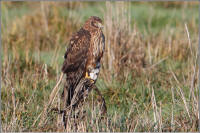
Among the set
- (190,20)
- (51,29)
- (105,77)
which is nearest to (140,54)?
(105,77)

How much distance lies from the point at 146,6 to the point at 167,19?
60.7 inches

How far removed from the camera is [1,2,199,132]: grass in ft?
12.1

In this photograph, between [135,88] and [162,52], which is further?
[162,52]

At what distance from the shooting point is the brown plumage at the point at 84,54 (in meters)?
3.56

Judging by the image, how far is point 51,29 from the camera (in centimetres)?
783

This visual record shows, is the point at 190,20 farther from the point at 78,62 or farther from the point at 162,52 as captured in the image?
the point at 78,62

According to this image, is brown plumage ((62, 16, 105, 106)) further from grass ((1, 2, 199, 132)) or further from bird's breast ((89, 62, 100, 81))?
grass ((1, 2, 199, 132))

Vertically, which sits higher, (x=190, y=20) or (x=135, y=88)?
(x=190, y=20)

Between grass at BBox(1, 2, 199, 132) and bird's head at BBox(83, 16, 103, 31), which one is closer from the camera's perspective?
bird's head at BBox(83, 16, 103, 31)

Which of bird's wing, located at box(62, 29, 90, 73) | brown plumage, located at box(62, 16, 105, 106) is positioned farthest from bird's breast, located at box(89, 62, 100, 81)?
bird's wing, located at box(62, 29, 90, 73)

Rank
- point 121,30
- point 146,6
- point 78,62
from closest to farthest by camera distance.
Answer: point 78,62 < point 121,30 < point 146,6

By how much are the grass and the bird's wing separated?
11.6 inches

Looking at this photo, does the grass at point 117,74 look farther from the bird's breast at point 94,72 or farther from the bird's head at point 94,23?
the bird's head at point 94,23

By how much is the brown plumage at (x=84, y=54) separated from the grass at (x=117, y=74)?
190mm
